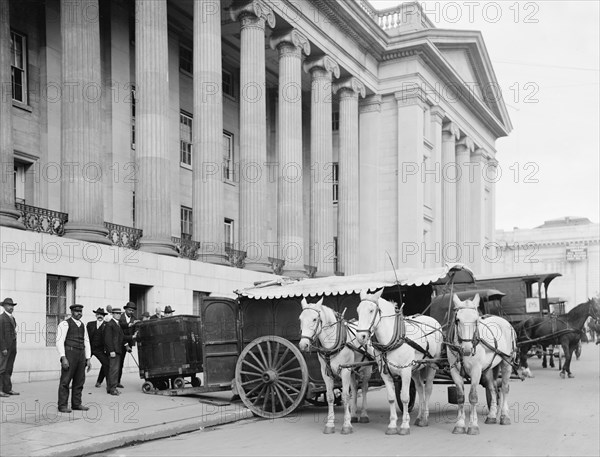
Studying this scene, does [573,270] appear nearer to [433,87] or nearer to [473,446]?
[433,87]

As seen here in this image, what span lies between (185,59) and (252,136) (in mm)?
6234

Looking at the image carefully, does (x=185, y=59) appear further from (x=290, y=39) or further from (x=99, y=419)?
(x=99, y=419)

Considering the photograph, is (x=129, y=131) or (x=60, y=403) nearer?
(x=60, y=403)

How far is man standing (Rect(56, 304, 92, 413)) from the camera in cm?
1261

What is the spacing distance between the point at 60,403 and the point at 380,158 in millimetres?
29993

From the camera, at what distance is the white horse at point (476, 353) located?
36.3 feet

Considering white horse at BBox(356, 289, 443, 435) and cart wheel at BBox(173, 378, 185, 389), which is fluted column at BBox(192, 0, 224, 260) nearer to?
cart wheel at BBox(173, 378, 185, 389)

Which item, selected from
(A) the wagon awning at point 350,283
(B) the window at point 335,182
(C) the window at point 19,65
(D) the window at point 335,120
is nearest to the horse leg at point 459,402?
(A) the wagon awning at point 350,283

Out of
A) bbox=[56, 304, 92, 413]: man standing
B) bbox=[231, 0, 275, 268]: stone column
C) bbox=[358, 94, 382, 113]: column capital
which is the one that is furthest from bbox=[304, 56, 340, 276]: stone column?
bbox=[56, 304, 92, 413]: man standing

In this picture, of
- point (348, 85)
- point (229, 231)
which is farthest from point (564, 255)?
point (229, 231)

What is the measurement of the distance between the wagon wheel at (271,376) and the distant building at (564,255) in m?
69.7

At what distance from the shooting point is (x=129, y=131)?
26.6 metres

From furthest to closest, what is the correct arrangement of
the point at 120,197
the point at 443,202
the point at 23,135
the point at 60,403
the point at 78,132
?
the point at 443,202
the point at 120,197
the point at 23,135
the point at 78,132
the point at 60,403

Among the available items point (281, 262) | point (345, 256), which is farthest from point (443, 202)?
point (281, 262)
